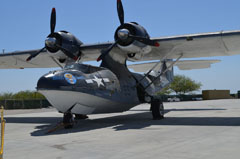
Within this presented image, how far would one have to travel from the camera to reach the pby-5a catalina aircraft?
1035 cm

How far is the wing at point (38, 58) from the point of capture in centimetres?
1502

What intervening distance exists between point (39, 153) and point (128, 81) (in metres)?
8.38

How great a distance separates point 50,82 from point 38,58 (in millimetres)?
8465

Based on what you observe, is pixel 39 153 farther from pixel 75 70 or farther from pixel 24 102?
pixel 24 102

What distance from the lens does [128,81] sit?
1392 cm

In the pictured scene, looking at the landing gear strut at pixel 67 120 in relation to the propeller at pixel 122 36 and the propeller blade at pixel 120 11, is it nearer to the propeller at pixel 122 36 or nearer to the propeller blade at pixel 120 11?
the propeller at pixel 122 36

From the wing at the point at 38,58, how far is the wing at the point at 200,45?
3.00 meters

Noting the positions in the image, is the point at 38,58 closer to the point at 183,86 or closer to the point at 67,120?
the point at 67,120

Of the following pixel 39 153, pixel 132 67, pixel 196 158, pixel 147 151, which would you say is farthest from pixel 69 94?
pixel 132 67

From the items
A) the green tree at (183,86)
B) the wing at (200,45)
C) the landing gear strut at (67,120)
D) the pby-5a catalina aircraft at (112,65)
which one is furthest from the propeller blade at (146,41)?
the green tree at (183,86)

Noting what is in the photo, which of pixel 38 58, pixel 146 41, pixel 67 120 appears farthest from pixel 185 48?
pixel 38 58

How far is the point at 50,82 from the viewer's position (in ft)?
32.3

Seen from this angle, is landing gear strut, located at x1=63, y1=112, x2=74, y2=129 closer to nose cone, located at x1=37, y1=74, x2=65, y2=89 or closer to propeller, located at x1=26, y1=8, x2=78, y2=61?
nose cone, located at x1=37, y1=74, x2=65, y2=89

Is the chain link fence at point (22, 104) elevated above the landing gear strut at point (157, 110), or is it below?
below
